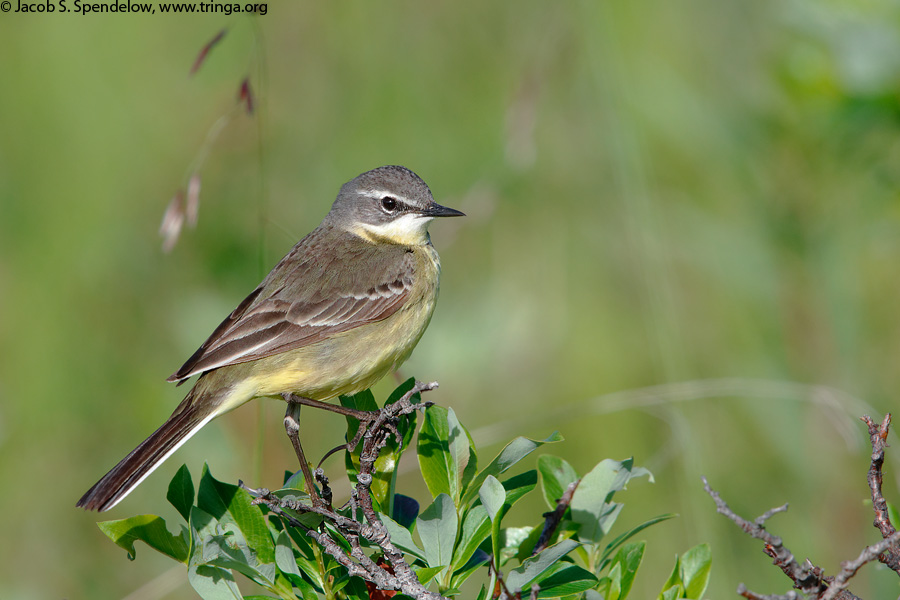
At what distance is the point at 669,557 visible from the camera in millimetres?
5609

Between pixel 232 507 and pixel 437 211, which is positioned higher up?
pixel 437 211

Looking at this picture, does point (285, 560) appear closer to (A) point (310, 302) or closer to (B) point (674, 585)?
(B) point (674, 585)

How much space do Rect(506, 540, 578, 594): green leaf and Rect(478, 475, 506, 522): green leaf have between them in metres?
0.16

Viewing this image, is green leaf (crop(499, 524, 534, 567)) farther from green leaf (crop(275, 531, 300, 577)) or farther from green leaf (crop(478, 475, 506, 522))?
green leaf (crop(275, 531, 300, 577))

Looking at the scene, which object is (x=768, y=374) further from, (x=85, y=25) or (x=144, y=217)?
(x=85, y=25)

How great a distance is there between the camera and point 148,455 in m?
3.78

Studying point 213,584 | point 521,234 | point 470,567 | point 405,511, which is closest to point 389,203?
point 521,234

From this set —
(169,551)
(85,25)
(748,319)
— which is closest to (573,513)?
(169,551)

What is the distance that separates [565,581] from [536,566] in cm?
14

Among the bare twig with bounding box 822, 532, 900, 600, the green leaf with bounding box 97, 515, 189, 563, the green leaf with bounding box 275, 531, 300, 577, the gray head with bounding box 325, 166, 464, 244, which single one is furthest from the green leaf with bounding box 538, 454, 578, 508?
the gray head with bounding box 325, 166, 464, 244

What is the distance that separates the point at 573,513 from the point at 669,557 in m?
3.04

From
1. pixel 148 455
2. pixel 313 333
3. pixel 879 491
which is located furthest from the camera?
pixel 313 333

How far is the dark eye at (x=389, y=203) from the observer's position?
545cm

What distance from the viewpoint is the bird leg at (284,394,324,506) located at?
3098 mm
